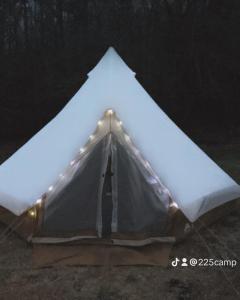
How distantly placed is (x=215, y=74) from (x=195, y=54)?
92 cm

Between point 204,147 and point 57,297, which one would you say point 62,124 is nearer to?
point 57,297

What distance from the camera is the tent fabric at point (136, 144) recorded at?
5.02 m

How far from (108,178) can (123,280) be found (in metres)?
1.42

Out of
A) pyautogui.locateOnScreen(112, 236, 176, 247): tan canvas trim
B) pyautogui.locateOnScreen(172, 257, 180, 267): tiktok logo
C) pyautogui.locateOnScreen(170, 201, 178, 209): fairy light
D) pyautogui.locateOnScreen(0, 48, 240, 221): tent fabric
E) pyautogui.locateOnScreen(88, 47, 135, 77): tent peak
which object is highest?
pyautogui.locateOnScreen(88, 47, 135, 77): tent peak

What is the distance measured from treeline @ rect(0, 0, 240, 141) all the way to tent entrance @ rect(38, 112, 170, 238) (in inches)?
338

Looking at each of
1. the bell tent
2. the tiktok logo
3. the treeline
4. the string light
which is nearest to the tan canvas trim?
the bell tent

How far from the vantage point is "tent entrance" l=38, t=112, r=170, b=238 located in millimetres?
5105

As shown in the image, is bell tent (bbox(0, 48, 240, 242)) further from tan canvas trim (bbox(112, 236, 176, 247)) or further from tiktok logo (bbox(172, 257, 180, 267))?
tiktok logo (bbox(172, 257, 180, 267))

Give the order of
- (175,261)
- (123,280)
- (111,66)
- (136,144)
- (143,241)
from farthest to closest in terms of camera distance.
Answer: (111,66)
(136,144)
(143,241)
(175,261)
(123,280)

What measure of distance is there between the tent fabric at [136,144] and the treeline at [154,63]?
8.05 metres

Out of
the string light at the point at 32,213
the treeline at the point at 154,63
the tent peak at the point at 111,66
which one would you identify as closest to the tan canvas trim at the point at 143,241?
the string light at the point at 32,213

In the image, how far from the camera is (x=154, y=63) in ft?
46.8

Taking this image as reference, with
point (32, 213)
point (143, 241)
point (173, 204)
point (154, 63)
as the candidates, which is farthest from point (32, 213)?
point (154, 63)

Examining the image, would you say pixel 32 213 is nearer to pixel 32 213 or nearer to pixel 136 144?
pixel 32 213
